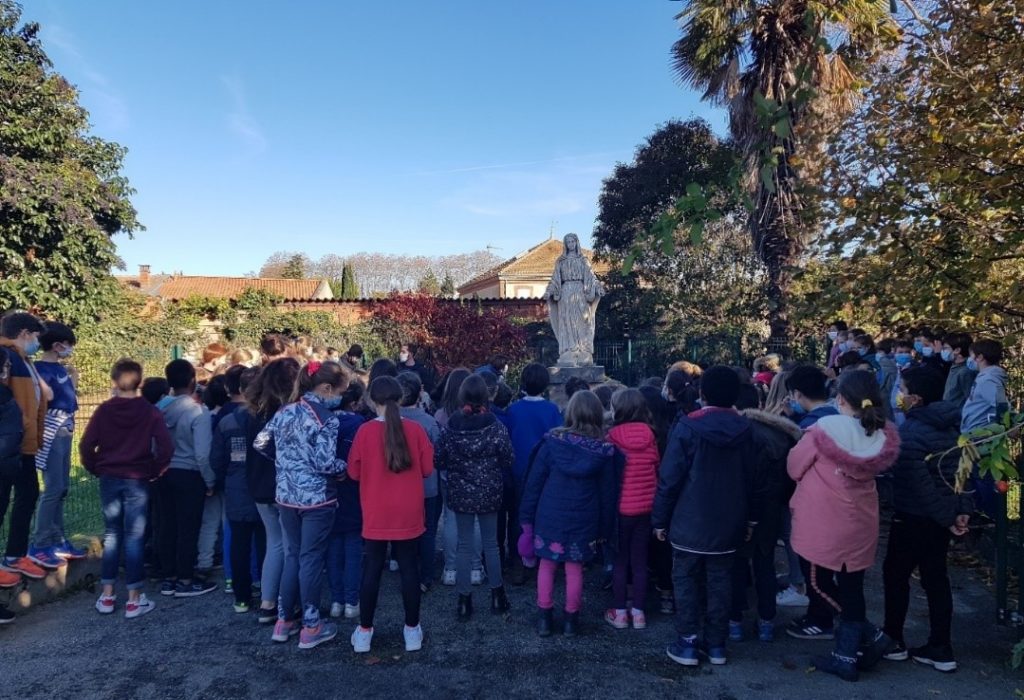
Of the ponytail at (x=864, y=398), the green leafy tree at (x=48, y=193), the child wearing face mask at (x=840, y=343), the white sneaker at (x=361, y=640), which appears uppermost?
the green leafy tree at (x=48, y=193)

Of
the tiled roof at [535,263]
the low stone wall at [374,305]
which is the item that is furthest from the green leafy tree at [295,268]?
the low stone wall at [374,305]

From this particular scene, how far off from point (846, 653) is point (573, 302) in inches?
303

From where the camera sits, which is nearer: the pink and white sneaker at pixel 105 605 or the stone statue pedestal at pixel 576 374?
the pink and white sneaker at pixel 105 605

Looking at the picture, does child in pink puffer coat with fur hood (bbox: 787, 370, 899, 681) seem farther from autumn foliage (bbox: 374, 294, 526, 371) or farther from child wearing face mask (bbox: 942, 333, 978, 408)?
autumn foliage (bbox: 374, 294, 526, 371)

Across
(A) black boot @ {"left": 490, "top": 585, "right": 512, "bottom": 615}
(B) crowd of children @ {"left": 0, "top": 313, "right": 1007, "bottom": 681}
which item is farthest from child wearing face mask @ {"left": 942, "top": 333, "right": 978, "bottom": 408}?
(A) black boot @ {"left": 490, "top": 585, "right": 512, "bottom": 615}

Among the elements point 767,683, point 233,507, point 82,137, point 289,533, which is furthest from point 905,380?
point 82,137

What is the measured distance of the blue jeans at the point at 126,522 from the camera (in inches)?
177

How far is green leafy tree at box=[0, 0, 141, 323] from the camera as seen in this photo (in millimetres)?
14727

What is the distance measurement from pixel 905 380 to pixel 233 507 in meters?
4.40

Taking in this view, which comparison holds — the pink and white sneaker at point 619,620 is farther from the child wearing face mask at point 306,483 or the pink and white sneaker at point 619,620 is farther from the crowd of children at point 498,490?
the child wearing face mask at point 306,483

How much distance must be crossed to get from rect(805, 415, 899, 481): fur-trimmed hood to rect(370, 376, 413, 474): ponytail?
7.77ft

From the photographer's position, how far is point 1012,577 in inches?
203

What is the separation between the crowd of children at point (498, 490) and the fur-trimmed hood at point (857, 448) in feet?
0.04

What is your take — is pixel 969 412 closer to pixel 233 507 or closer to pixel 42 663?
pixel 233 507
